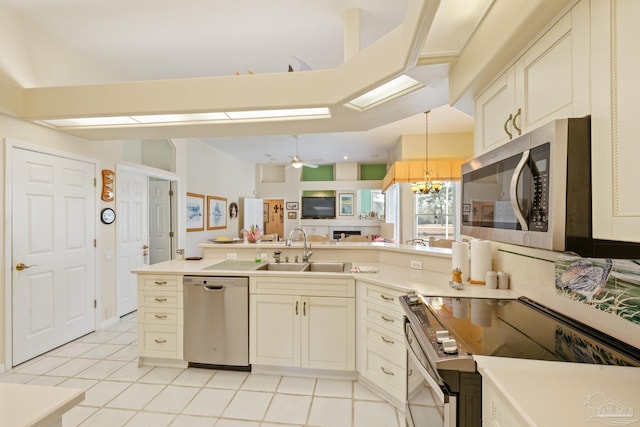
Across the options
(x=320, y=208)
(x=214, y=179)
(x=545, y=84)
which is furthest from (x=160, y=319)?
(x=320, y=208)

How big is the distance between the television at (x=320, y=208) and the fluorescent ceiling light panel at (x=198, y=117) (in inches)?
248

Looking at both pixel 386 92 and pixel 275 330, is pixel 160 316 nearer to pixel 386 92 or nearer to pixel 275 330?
pixel 275 330

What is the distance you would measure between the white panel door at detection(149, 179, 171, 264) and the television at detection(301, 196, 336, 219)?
4.54 m

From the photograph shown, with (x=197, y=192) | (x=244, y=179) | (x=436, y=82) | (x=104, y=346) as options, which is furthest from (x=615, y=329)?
(x=244, y=179)

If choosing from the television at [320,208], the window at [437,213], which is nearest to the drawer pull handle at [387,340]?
the window at [437,213]

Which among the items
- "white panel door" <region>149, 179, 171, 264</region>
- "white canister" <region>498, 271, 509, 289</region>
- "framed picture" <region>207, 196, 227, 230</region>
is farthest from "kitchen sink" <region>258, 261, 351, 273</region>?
"framed picture" <region>207, 196, 227, 230</region>

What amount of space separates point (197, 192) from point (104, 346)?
3.40 meters

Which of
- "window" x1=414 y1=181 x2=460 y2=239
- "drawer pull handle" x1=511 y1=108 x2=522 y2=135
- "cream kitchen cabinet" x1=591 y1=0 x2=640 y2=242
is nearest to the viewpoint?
"cream kitchen cabinet" x1=591 y1=0 x2=640 y2=242

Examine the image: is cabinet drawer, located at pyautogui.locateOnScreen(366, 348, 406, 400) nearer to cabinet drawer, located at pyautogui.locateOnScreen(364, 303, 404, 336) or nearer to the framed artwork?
cabinet drawer, located at pyautogui.locateOnScreen(364, 303, 404, 336)

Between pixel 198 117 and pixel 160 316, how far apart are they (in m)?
1.95

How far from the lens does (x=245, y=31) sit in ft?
9.87

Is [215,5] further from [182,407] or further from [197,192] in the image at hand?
[197,192]

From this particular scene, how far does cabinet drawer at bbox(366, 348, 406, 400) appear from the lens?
7.06 feet

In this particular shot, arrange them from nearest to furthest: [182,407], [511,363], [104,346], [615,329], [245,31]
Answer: [511,363], [615,329], [182,407], [245,31], [104,346]
